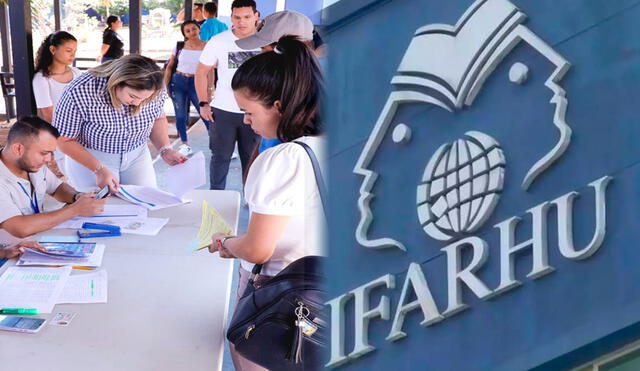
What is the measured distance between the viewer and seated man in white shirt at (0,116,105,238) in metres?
2.09

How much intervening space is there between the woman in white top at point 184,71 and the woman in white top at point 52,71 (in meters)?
2.46

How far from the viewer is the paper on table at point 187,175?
240 centimetres

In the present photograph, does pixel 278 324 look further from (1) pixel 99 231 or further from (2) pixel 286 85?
(1) pixel 99 231

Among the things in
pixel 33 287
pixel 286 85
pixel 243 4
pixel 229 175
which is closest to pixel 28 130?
pixel 33 287

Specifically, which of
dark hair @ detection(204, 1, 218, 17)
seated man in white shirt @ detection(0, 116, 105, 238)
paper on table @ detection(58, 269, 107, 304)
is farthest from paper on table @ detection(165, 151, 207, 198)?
dark hair @ detection(204, 1, 218, 17)

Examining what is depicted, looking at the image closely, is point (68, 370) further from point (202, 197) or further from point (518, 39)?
point (202, 197)

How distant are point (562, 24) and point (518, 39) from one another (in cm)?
2

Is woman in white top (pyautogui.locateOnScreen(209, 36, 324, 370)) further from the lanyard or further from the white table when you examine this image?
the lanyard

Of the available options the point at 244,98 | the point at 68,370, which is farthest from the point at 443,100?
the point at 68,370

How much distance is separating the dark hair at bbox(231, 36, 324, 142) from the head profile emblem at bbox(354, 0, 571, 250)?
102cm

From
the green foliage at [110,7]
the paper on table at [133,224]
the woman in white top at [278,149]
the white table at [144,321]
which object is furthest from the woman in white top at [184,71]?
the woman in white top at [278,149]

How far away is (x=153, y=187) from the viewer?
260 centimetres

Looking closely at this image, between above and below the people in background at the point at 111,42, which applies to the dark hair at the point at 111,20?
above

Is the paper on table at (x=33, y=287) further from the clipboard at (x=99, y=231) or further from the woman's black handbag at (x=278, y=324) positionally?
the woman's black handbag at (x=278, y=324)
